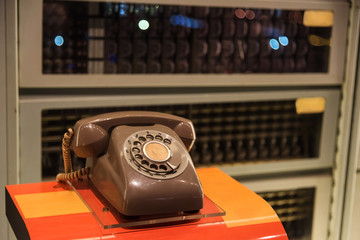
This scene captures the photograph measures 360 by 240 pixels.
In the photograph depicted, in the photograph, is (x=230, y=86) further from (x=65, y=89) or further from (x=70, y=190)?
(x=70, y=190)

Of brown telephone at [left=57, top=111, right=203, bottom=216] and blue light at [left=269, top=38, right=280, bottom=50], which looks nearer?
brown telephone at [left=57, top=111, right=203, bottom=216]

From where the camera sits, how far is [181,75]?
182 centimetres

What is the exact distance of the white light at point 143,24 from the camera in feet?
5.90

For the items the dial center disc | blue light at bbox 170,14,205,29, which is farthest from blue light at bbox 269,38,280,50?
the dial center disc

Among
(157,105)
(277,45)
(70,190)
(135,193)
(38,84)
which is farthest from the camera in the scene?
(277,45)

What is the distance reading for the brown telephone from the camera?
863 millimetres

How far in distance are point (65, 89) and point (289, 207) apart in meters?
1.18

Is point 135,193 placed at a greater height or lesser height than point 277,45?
lesser

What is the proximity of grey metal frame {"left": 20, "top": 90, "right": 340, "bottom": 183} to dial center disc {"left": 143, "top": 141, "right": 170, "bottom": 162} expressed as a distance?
774 millimetres

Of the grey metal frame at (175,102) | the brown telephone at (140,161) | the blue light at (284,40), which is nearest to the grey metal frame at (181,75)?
the grey metal frame at (175,102)

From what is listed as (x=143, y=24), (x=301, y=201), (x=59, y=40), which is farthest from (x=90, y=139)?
(x=301, y=201)

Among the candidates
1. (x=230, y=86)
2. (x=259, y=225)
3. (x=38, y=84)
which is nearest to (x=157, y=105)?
(x=230, y=86)

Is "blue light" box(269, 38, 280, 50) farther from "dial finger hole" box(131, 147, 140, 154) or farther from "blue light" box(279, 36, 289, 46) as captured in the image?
"dial finger hole" box(131, 147, 140, 154)

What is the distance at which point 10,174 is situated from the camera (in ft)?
5.34
